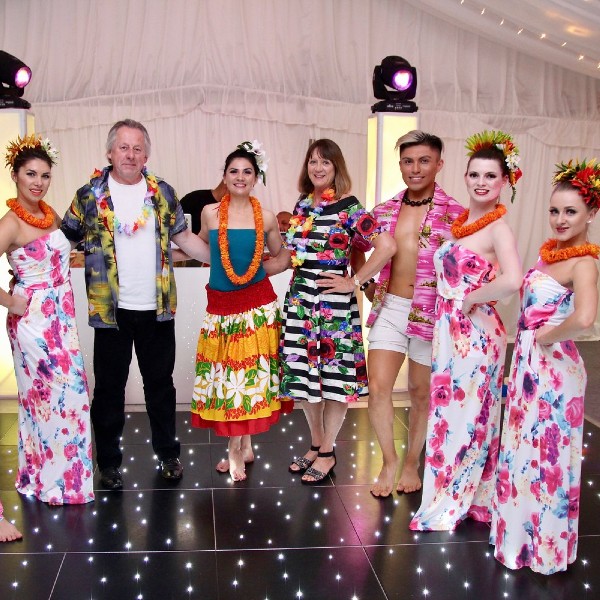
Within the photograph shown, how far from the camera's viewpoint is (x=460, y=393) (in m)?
2.94

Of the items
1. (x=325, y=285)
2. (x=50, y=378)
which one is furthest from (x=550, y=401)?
(x=50, y=378)

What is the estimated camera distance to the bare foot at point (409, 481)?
3.43 meters

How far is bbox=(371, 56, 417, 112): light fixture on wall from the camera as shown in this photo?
4.75 meters

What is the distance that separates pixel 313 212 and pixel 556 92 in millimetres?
4551

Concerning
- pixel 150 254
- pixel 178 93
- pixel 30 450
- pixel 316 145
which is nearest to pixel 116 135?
pixel 150 254

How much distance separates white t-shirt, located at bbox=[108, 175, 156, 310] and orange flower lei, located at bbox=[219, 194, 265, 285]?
29 cm

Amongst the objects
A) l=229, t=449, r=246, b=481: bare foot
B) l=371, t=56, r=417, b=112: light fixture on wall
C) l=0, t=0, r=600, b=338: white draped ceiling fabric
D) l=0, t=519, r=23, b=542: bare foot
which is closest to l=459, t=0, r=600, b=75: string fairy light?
l=371, t=56, r=417, b=112: light fixture on wall

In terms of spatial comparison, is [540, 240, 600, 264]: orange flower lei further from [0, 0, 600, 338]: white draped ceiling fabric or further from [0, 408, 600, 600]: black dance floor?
[0, 0, 600, 338]: white draped ceiling fabric

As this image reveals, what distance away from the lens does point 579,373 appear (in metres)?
2.65

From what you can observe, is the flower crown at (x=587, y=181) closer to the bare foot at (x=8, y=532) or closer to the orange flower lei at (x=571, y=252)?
the orange flower lei at (x=571, y=252)

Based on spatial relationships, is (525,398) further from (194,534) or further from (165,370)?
(165,370)

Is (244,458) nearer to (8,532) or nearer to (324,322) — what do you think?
(324,322)

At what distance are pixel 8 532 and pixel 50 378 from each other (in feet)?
2.03

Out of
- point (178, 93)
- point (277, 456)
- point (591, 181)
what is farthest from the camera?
point (178, 93)
